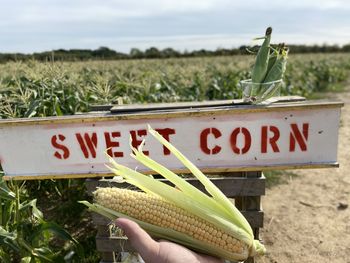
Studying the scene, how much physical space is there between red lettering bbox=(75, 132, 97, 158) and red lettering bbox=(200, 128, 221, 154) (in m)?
0.80

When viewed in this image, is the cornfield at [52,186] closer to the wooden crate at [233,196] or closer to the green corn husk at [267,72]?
the wooden crate at [233,196]

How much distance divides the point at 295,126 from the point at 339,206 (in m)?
3.01

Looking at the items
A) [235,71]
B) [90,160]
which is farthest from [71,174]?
[235,71]

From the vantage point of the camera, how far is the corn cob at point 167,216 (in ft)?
4.70

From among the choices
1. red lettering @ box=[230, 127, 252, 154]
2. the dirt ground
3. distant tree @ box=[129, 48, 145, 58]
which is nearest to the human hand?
red lettering @ box=[230, 127, 252, 154]

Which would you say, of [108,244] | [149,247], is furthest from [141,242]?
[108,244]

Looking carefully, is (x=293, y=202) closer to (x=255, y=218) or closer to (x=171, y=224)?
(x=255, y=218)

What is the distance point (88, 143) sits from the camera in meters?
2.46

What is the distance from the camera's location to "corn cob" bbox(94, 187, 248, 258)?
1.43 metres

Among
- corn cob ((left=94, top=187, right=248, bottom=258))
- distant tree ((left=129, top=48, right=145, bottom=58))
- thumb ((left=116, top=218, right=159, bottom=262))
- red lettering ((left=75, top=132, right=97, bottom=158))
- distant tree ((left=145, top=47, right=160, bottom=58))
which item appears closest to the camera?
thumb ((left=116, top=218, right=159, bottom=262))

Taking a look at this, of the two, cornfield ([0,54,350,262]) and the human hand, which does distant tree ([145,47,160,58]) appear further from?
the human hand

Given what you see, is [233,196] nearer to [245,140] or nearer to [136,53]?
[245,140]

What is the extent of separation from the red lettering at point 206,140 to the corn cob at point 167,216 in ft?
3.30

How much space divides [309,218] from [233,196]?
2303mm
